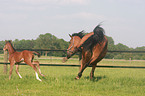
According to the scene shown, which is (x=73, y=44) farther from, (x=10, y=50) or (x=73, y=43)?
(x=10, y=50)

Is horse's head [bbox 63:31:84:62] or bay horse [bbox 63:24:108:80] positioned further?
horse's head [bbox 63:31:84:62]

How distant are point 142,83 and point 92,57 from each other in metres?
2.07

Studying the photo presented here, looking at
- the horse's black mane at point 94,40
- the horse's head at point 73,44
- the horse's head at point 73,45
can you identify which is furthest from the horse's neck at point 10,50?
the horse's black mane at point 94,40

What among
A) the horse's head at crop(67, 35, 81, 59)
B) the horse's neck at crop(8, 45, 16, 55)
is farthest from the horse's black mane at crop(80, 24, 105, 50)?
the horse's neck at crop(8, 45, 16, 55)

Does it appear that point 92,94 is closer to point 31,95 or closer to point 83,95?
point 83,95

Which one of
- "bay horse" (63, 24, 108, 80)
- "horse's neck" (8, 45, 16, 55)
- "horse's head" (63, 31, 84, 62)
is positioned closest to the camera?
"bay horse" (63, 24, 108, 80)

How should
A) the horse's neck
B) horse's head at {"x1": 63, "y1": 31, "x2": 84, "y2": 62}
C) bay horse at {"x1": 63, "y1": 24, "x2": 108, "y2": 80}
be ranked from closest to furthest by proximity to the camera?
1. bay horse at {"x1": 63, "y1": 24, "x2": 108, "y2": 80}
2. horse's head at {"x1": 63, "y1": 31, "x2": 84, "y2": 62}
3. the horse's neck

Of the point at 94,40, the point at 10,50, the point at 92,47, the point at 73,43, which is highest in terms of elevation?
the point at 94,40

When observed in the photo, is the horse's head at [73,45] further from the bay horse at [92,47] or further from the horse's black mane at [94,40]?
the horse's black mane at [94,40]

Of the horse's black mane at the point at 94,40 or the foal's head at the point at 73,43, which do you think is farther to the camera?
the foal's head at the point at 73,43

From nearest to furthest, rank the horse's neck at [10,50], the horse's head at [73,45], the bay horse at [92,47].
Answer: the bay horse at [92,47] < the horse's head at [73,45] < the horse's neck at [10,50]

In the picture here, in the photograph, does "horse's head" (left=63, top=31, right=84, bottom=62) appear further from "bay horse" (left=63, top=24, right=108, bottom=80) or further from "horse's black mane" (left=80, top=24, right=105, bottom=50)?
"horse's black mane" (left=80, top=24, right=105, bottom=50)

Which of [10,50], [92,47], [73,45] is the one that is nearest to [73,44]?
[73,45]

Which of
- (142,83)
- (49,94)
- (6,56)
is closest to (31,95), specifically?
(49,94)
